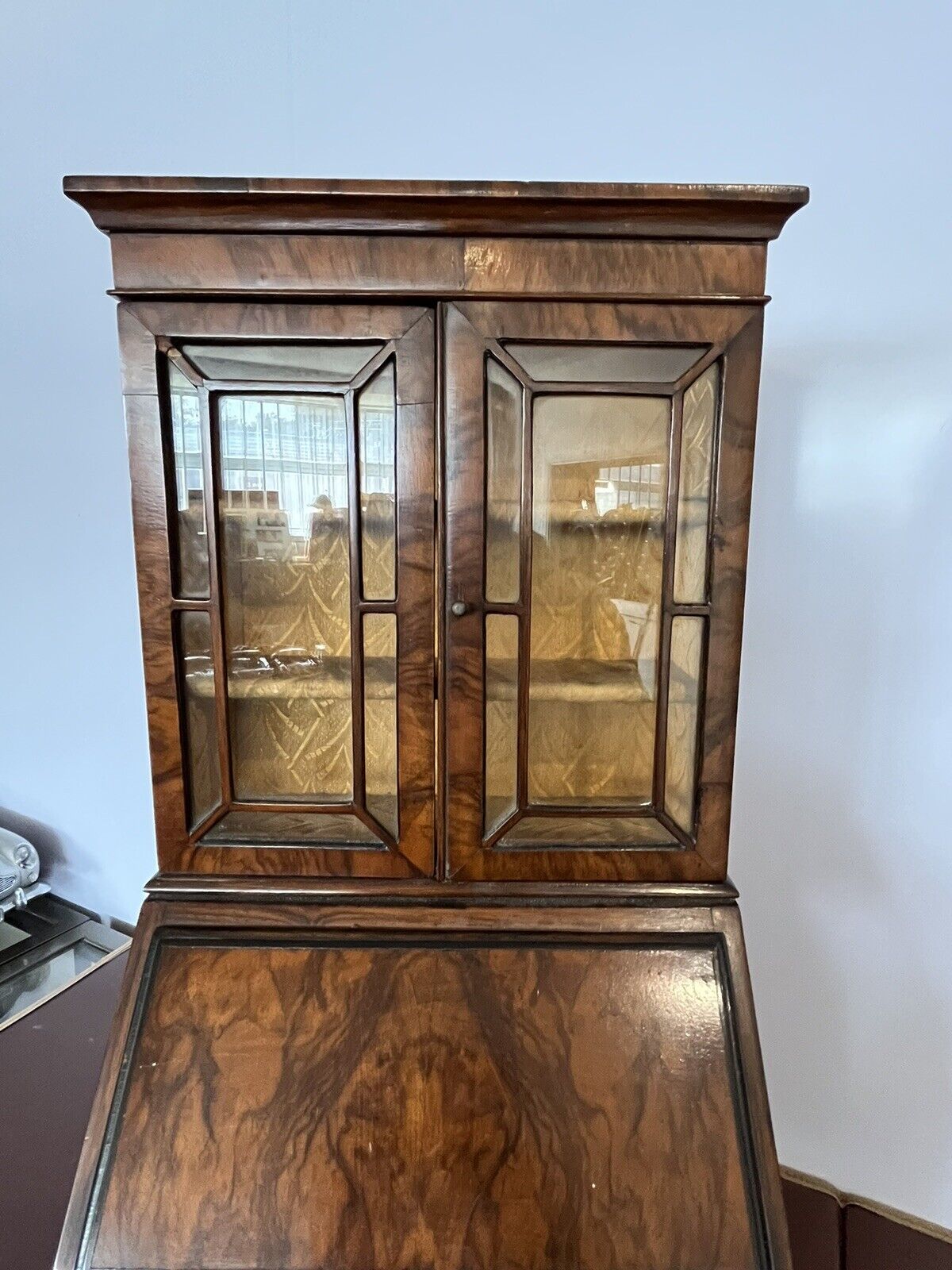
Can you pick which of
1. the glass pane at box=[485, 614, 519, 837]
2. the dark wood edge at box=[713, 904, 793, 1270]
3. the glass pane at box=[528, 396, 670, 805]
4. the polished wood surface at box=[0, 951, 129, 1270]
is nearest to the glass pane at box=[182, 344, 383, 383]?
the glass pane at box=[528, 396, 670, 805]

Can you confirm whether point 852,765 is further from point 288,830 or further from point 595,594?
point 288,830

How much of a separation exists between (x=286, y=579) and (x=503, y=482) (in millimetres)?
313

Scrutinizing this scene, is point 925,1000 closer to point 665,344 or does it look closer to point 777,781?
point 777,781

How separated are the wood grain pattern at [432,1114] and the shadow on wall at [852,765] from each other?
0.48 meters

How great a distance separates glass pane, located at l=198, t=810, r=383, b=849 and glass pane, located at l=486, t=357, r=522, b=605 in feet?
1.20

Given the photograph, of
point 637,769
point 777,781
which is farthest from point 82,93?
point 777,781

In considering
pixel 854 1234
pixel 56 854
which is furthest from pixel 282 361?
pixel 854 1234

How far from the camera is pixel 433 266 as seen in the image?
0.87 metres

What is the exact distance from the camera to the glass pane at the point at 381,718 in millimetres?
970

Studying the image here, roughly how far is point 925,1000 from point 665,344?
3.98ft

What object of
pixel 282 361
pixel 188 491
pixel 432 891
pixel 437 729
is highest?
pixel 282 361

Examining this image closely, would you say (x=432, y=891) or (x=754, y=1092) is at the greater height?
(x=432, y=891)

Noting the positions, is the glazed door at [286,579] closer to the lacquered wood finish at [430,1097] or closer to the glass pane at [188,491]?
the glass pane at [188,491]

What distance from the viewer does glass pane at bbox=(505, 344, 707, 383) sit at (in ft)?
2.93
